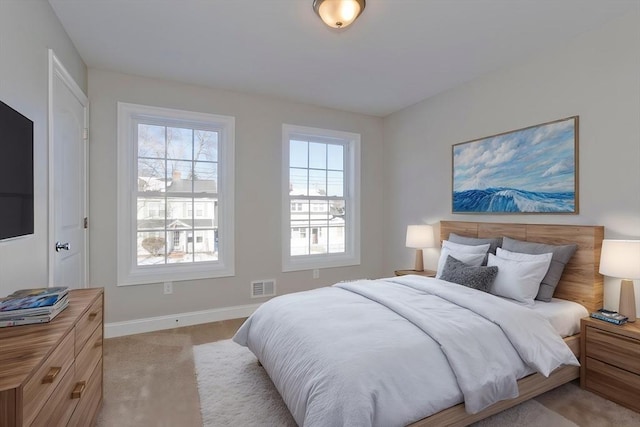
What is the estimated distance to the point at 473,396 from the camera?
5.07 feet

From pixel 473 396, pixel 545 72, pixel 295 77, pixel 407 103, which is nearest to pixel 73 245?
pixel 295 77

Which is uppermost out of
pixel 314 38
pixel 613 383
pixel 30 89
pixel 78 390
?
pixel 314 38

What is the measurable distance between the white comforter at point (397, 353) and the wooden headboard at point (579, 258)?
650mm

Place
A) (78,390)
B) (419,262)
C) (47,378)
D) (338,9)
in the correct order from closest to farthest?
1. (47,378)
2. (78,390)
3. (338,9)
4. (419,262)

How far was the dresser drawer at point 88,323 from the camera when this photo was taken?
1498mm

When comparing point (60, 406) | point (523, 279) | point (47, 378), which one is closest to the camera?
point (47, 378)

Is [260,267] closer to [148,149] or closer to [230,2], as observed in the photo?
[148,149]

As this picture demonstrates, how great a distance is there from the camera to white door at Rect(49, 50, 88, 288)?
2.13 metres

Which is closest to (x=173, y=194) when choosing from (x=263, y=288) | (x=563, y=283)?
(x=263, y=288)

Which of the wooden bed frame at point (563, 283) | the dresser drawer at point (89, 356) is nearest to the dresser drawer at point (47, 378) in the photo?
the dresser drawer at point (89, 356)

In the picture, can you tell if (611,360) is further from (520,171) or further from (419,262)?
(419,262)

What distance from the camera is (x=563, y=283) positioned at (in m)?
2.56

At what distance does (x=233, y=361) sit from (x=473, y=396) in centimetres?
182

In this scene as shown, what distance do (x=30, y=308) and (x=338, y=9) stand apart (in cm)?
218
